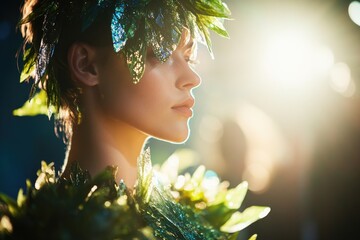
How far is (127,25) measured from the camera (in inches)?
85.7

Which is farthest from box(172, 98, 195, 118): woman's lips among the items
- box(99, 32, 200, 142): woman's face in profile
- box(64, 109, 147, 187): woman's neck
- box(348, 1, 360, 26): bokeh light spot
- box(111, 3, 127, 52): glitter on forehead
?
box(348, 1, 360, 26): bokeh light spot

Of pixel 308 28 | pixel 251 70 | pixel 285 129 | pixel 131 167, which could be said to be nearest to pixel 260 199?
pixel 285 129

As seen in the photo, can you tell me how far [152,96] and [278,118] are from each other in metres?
5.87

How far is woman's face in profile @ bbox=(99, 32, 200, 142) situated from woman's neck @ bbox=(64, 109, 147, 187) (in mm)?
60

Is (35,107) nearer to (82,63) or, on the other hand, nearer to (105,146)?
(82,63)

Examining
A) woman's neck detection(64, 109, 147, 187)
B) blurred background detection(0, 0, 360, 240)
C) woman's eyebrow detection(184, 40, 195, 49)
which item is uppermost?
blurred background detection(0, 0, 360, 240)

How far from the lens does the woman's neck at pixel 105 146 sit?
226 centimetres

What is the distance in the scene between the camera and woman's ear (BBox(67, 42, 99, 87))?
92.0 inches

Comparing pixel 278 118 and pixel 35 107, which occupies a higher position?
pixel 278 118

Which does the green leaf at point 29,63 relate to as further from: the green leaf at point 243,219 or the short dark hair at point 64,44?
the green leaf at point 243,219

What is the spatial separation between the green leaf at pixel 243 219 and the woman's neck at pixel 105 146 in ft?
2.10

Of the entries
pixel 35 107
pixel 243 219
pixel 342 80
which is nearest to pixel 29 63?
pixel 35 107

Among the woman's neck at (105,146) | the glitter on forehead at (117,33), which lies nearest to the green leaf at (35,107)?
the woman's neck at (105,146)

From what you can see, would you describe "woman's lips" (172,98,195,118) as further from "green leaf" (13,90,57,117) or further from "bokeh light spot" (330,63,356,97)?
"bokeh light spot" (330,63,356,97)
